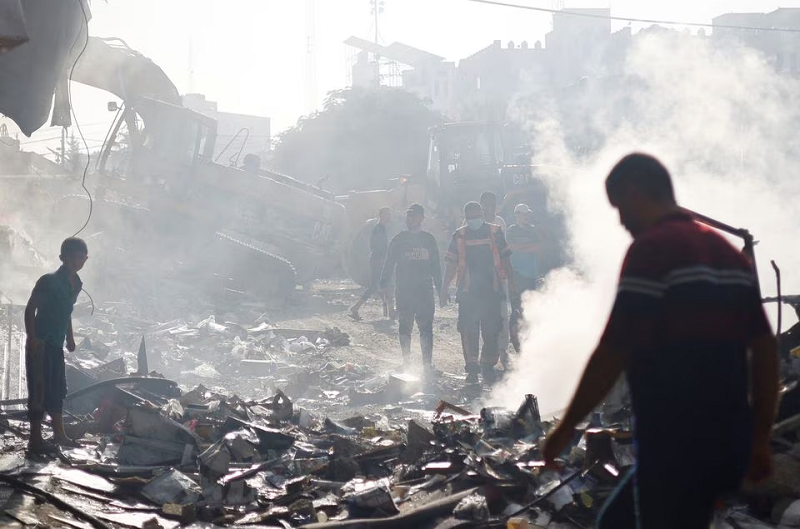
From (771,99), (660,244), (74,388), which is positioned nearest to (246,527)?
(660,244)

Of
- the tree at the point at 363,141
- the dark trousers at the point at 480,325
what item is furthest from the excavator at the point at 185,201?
the tree at the point at 363,141

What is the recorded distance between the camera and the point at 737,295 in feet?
8.05

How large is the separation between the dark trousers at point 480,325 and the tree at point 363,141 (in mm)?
26676

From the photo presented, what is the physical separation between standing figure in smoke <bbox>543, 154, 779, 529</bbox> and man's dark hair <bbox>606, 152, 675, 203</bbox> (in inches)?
4.9

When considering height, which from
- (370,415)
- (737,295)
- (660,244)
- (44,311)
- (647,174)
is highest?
(647,174)

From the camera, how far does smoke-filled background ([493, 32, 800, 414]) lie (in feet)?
28.7

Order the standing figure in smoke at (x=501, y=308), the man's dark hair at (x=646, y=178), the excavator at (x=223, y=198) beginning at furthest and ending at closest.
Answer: the excavator at (x=223, y=198)
the standing figure in smoke at (x=501, y=308)
the man's dark hair at (x=646, y=178)

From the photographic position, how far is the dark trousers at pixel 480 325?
9258 mm

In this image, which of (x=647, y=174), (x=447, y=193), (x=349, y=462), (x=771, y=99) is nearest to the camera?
(x=647, y=174)

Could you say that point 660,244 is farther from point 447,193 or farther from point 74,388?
point 447,193

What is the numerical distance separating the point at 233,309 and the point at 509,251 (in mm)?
7224

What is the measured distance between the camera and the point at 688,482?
7.91 feet

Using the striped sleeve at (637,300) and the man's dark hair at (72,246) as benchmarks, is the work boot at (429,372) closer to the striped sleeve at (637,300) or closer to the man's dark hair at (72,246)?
the man's dark hair at (72,246)

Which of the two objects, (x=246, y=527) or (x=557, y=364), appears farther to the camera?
(x=557, y=364)
